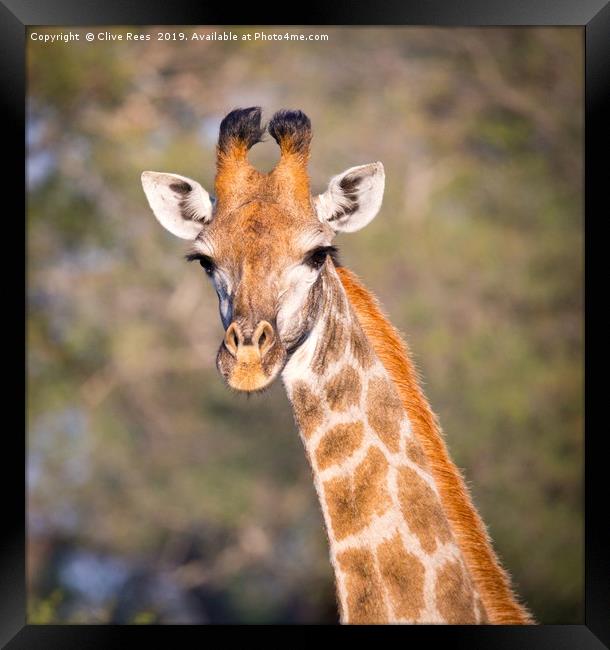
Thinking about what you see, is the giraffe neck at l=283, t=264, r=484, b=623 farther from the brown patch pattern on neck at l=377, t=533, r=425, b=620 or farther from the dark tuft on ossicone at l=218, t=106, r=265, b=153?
the dark tuft on ossicone at l=218, t=106, r=265, b=153

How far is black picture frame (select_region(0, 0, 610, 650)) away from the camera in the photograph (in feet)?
18.1

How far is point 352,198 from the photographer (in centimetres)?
526

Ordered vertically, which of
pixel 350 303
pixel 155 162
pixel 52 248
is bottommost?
pixel 350 303

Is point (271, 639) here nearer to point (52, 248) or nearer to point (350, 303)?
point (350, 303)

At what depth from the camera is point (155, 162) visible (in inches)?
543

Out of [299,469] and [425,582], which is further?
[299,469]

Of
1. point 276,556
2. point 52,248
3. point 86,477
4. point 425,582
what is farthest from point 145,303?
point 425,582

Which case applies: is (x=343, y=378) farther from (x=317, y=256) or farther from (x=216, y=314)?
(x=216, y=314)

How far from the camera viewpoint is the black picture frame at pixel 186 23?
552cm

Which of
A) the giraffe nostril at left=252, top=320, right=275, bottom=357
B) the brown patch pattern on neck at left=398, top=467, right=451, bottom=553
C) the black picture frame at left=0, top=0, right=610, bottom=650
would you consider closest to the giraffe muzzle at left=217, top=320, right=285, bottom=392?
the giraffe nostril at left=252, top=320, right=275, bottom=357

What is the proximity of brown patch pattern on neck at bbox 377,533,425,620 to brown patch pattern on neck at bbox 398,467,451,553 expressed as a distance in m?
0.10

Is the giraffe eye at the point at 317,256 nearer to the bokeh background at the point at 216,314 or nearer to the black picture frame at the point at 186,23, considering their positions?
the black picture frame at the point at 186,23

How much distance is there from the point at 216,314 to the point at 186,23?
30.4ft

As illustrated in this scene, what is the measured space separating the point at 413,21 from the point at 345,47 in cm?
815
